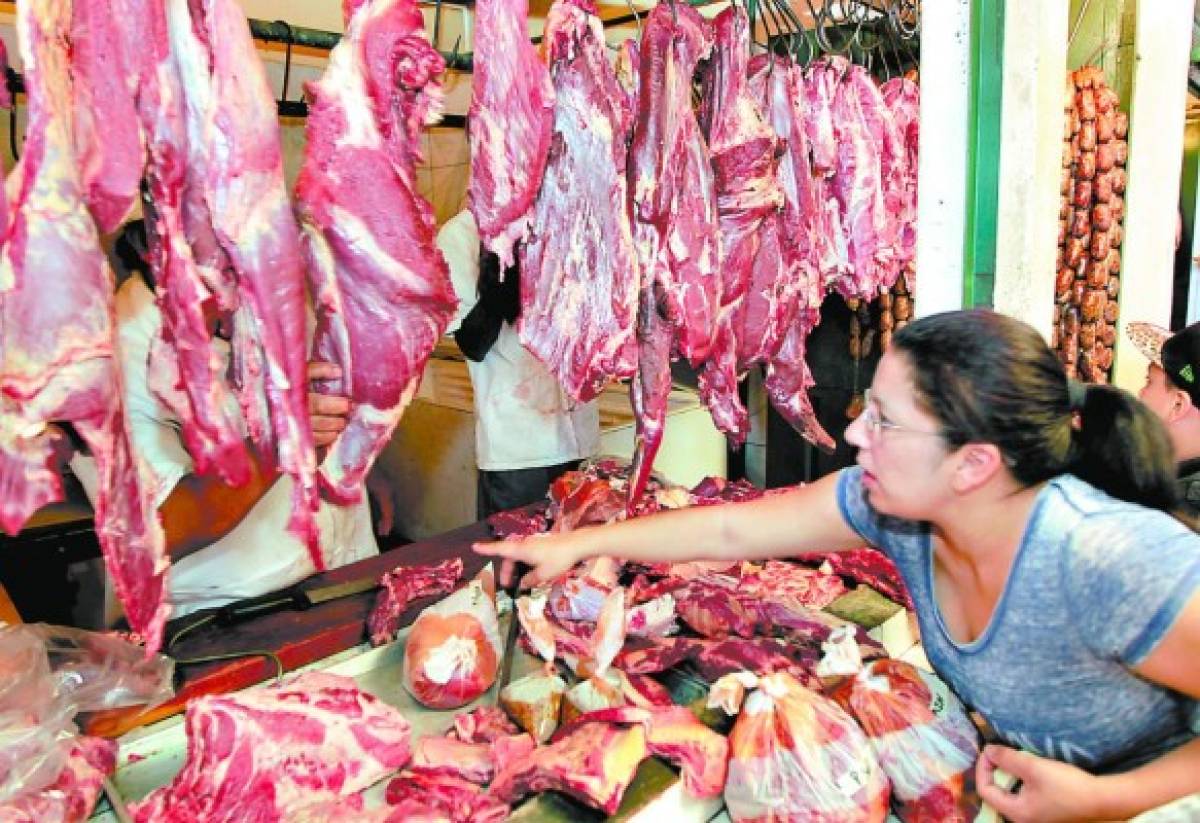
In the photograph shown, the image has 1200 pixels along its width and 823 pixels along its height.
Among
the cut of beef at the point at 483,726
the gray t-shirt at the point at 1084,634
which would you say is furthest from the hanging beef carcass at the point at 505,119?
the gray t-shirt at the point at 1084,634

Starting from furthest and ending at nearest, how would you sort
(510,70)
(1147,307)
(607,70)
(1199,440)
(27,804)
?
1. (1147,307)
2. (1199,440)
3. (607,70)
4. (510,70)
5. (27,804)

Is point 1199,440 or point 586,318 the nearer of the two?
point 586,318

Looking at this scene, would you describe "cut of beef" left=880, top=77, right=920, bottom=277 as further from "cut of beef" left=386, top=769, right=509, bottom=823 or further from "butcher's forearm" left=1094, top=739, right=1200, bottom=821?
"cut of beef" left=386, top=769, right=509, bottom=823

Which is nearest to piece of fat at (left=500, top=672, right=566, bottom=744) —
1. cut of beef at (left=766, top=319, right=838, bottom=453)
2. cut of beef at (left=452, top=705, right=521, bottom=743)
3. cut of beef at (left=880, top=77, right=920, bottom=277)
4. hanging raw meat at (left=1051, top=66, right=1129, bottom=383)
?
cut of beef at (left=452, top=705, right=521, bottom=743)

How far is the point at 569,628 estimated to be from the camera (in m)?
2.40

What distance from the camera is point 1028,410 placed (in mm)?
1616

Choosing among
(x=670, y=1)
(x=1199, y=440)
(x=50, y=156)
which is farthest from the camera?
(x=1199, y=440)

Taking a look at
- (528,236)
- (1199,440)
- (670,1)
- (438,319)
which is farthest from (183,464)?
(1199,440)

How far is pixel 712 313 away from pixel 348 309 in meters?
1.16

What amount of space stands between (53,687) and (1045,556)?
2039 millimetres

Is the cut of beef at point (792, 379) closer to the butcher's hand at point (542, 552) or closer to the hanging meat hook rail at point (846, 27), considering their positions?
the hanging meat hook rail at point (846, 27)

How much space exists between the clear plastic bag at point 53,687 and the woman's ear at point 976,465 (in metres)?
1.79

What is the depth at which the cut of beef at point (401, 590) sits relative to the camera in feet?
7.97

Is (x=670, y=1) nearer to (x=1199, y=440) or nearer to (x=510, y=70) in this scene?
(x=510, y=70)
